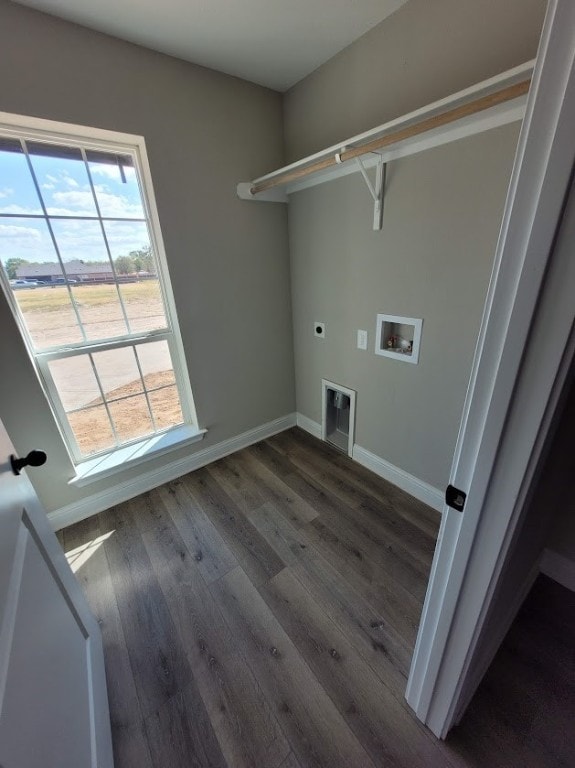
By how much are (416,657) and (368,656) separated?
13.7 inches

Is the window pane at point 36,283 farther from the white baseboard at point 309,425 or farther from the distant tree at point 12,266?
the white baseboard at point 309,425

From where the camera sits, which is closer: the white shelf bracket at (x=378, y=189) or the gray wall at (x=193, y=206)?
the gray wall at (x=193, y=206)

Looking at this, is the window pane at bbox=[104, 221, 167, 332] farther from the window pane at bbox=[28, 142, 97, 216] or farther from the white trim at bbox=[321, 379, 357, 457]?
the white trim at bbox=[321, 379, 357, 457]

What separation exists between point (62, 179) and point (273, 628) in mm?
2437

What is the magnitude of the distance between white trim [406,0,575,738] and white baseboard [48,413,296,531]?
1910 mm

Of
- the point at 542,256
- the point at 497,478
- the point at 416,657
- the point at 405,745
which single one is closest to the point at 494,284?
the point at 542,256

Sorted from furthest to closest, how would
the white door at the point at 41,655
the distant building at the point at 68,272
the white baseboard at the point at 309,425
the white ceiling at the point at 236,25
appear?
1. the white baseboard at the point at 309,425
2. the distant building at the point at 68,272
3. the white ceiling at the point at 236,25
4. the white door at the point at 41,655

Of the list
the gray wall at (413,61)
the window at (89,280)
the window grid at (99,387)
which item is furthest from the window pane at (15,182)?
the gray wall at (413,61)

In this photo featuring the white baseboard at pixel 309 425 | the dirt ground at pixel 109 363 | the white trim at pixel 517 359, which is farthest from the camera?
the white baseboard at pixel 309 425

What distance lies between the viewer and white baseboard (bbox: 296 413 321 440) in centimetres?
274

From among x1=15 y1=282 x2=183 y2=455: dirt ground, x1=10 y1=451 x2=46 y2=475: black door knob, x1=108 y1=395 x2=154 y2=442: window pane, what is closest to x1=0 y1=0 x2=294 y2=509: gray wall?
x1=15 y1=282 x2=183 y2=455: dirt ground

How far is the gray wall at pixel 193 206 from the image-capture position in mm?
1410

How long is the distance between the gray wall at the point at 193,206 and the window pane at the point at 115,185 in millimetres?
160

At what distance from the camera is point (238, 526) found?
1.87 metres
